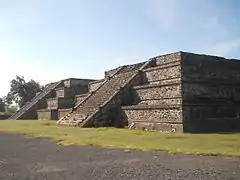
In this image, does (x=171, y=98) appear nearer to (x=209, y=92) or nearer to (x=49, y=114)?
(x=209, y=92)

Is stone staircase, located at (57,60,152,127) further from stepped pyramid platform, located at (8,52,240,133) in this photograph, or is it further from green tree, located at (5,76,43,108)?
green tree, located at (5,76,43,108)

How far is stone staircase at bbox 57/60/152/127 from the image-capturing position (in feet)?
75.8

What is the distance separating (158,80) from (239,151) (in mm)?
13061

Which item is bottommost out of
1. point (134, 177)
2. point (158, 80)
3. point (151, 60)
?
point (134, 177)

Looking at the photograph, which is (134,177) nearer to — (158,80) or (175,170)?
(175,170)

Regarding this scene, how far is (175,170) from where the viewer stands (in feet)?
27.9

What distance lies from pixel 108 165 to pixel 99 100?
53.6 ft

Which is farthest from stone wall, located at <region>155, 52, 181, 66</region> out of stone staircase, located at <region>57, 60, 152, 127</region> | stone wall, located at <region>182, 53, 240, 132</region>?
stone staircase, located at <region>57, 60, 152, 127</region>

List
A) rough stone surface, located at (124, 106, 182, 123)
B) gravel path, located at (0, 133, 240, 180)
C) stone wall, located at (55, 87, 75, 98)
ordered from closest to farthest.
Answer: gravel path, located at (0, 133, 240, 180) → rough stone surface, located at (124, 106, 182, 123) → stone wall, located at (55, 87, 75, 98)

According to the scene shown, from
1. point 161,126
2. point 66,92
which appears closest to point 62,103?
point 66,92

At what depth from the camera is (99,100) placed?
25.6 m

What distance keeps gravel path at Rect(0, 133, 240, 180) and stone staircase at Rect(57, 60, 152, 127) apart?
409 inches

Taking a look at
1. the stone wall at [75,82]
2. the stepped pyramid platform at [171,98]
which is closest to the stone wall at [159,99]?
the stepped pyramid platform at [171,98]

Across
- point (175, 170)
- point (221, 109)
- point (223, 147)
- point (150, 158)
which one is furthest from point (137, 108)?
point (175, 170)
